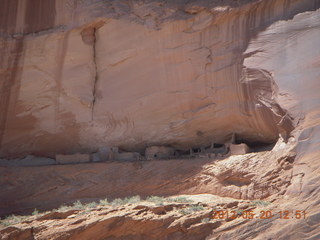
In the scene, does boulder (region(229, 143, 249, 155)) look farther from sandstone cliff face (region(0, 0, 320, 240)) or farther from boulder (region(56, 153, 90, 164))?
boulder (region(56, 153, 90, 164))

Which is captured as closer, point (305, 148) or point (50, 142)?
point (305, 148)

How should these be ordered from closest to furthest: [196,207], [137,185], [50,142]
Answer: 1. [196,207]
2. [137,185]
3. [50,142]

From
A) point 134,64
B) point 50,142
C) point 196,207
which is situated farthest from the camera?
point 50,142

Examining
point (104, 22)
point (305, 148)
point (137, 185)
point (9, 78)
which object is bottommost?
point (137, 185)

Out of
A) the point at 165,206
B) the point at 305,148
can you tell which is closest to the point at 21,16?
the point at 165,206

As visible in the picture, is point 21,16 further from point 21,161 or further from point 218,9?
point 218,9

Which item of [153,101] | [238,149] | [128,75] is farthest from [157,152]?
[238,149]

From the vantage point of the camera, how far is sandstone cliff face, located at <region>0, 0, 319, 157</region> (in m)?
13.1

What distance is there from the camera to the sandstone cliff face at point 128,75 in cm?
1309

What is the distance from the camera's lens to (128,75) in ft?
46.8

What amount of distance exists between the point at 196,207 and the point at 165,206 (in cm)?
66

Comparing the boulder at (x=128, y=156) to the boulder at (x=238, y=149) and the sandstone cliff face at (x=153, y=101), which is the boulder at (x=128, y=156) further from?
the boulder at (x=238, y=149)

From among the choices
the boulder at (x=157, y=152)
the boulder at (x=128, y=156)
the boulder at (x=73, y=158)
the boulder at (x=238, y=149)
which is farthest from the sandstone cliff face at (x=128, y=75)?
the boulder at (x=238, y=149)

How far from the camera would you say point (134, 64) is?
14.2 metres
